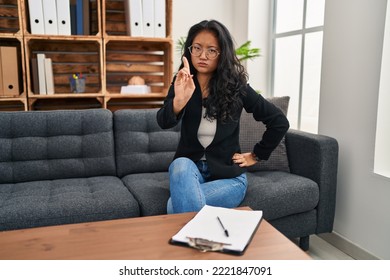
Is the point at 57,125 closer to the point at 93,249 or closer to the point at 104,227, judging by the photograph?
the point at 104,227

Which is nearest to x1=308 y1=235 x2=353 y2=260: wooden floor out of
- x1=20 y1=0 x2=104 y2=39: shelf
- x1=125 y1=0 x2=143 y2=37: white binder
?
x1=125 y1=0 x2=143 y2=37: white binder

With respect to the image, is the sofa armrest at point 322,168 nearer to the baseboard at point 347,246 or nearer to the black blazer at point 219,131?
the baseboard at point 347,246

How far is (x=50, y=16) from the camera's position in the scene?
Answer: 2.64 m

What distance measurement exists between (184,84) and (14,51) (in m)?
1.70

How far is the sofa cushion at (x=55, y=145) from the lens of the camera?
6.75ft

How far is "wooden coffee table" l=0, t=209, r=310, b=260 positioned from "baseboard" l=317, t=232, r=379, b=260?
116 cm

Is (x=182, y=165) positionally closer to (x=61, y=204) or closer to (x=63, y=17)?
(x=61, y=204)

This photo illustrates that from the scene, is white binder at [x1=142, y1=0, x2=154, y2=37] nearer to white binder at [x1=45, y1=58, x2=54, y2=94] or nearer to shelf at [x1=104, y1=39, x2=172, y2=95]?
shelf at [x1=104, y1=39, x2=172, y2=95]

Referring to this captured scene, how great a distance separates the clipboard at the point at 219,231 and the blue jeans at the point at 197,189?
228 millimetres

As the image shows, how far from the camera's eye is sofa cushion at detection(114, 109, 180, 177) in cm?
223

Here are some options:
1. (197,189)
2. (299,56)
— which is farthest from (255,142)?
(299,56)

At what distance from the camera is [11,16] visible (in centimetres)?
281

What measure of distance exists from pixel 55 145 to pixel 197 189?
1.08 meters

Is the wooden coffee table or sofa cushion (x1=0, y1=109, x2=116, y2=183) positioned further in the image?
sofa cushion (x1=0, y1=109, x2=116, y2=183)
